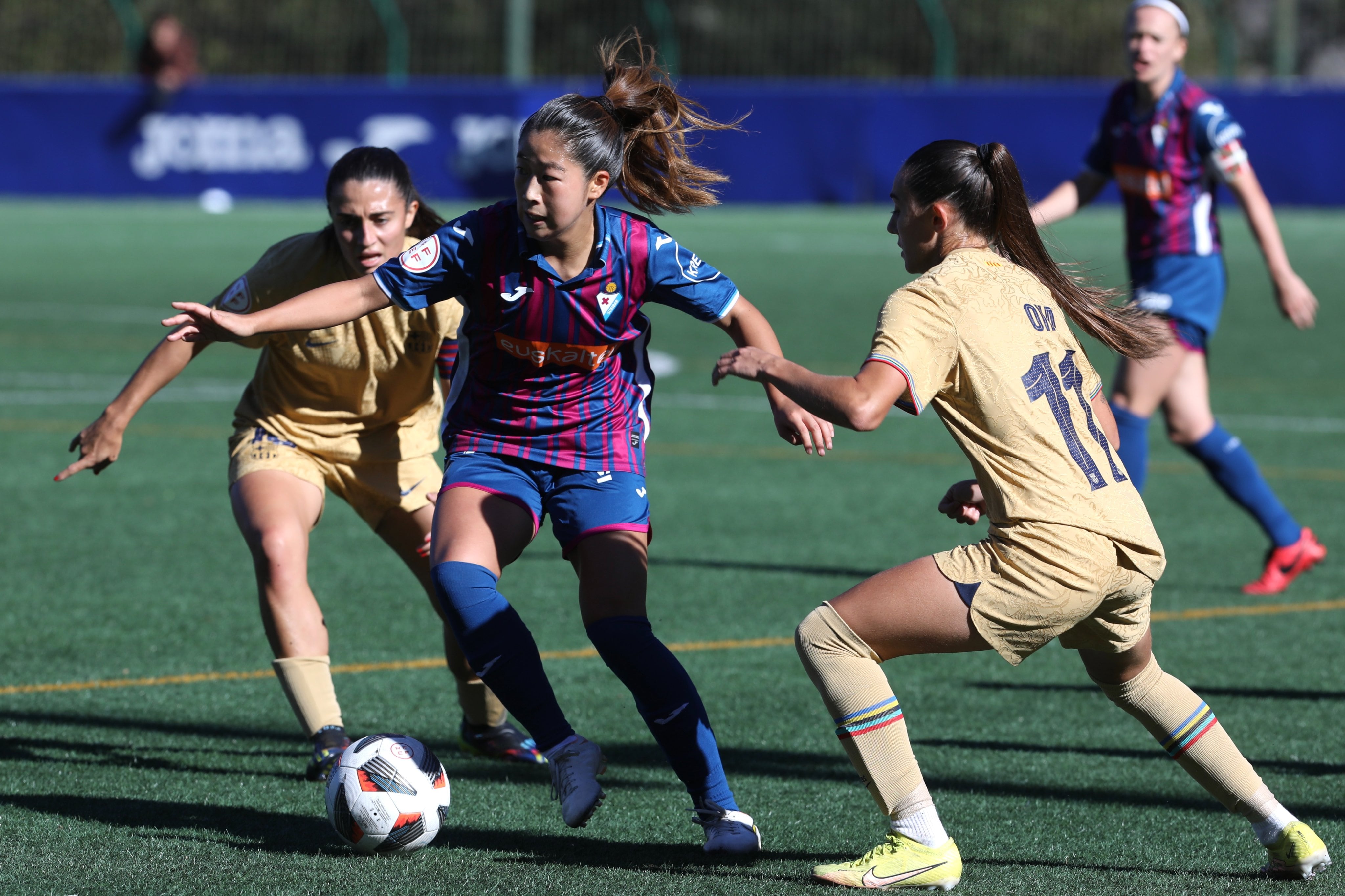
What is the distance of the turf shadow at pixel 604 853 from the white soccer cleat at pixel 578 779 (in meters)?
0.14

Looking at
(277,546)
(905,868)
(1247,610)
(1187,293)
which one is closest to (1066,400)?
(905,868)

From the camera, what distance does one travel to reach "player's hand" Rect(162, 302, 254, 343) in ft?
12.6

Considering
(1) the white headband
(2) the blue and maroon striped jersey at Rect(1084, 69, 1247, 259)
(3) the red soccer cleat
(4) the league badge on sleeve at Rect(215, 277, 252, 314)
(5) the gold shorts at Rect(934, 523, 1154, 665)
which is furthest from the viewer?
(2) the blue and maroon striped jersey at Rect(1084, 69, 1247, 259)

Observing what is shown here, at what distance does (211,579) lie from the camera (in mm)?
6758

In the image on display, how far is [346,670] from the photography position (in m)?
5.50

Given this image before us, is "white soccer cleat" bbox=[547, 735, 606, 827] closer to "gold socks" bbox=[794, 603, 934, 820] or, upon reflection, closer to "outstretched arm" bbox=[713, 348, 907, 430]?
"gold socks" bbox=[794, 603, 934, 820]

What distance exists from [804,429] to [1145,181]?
3.96 metres

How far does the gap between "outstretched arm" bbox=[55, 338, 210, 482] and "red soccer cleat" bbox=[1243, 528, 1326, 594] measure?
4.18 meters


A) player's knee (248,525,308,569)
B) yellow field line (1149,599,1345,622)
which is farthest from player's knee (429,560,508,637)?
yellow field line (1149,599,1345,622)

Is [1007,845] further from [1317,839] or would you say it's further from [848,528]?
[848,528]

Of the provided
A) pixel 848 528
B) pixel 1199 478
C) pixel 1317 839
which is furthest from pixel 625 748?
pixel 1199 478

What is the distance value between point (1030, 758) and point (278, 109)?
23810mm

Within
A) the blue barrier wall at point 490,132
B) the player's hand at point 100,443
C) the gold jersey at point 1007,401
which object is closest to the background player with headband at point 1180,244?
the gold jersey at point 1007,401

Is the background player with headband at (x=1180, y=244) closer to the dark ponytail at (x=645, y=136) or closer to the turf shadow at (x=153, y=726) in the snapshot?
the dark ponytail at (x=645, y=136)
